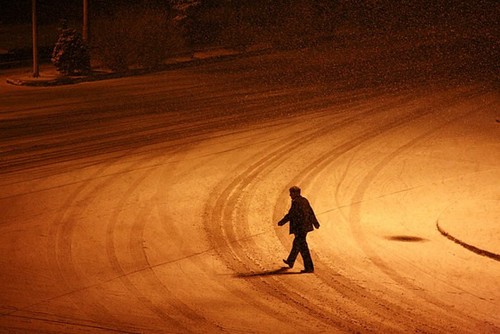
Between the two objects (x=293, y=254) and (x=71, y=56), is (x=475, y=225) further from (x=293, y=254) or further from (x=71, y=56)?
(x=71, y=56)

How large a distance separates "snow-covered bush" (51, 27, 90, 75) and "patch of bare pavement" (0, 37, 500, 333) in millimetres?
3985

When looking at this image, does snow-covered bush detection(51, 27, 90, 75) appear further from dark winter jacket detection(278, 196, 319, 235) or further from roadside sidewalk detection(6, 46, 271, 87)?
dark winter jacket detection(278, 196, 319, 235)

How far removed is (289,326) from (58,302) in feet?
8.97

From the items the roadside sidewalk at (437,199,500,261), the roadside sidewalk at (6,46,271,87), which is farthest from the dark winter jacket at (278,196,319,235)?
the roadside sidewalk at (6,46,271,87)

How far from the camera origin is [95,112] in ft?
75.0

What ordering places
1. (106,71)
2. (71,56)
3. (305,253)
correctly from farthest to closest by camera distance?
1. (106,71)
2. (71,56)
3. (305,253)

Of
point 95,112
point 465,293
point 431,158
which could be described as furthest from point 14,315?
point 95,112

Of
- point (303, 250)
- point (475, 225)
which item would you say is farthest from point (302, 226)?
point (475, 225)

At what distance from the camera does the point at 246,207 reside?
14.2 m

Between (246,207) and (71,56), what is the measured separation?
18.1 m

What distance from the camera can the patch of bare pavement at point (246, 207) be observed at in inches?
379

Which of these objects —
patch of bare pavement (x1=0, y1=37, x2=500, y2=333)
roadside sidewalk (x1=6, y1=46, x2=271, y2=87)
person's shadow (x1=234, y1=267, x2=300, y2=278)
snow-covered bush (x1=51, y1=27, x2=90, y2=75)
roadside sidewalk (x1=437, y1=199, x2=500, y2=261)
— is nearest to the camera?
patch of bare pavement (x1=0, y1=37, x2=500, y2=333)

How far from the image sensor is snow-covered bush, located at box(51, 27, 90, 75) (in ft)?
99.6

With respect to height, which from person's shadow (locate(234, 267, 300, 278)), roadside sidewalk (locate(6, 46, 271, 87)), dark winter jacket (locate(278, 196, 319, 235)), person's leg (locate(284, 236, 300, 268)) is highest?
roadside sidewalk (locate(6, 46, 271, 87))
